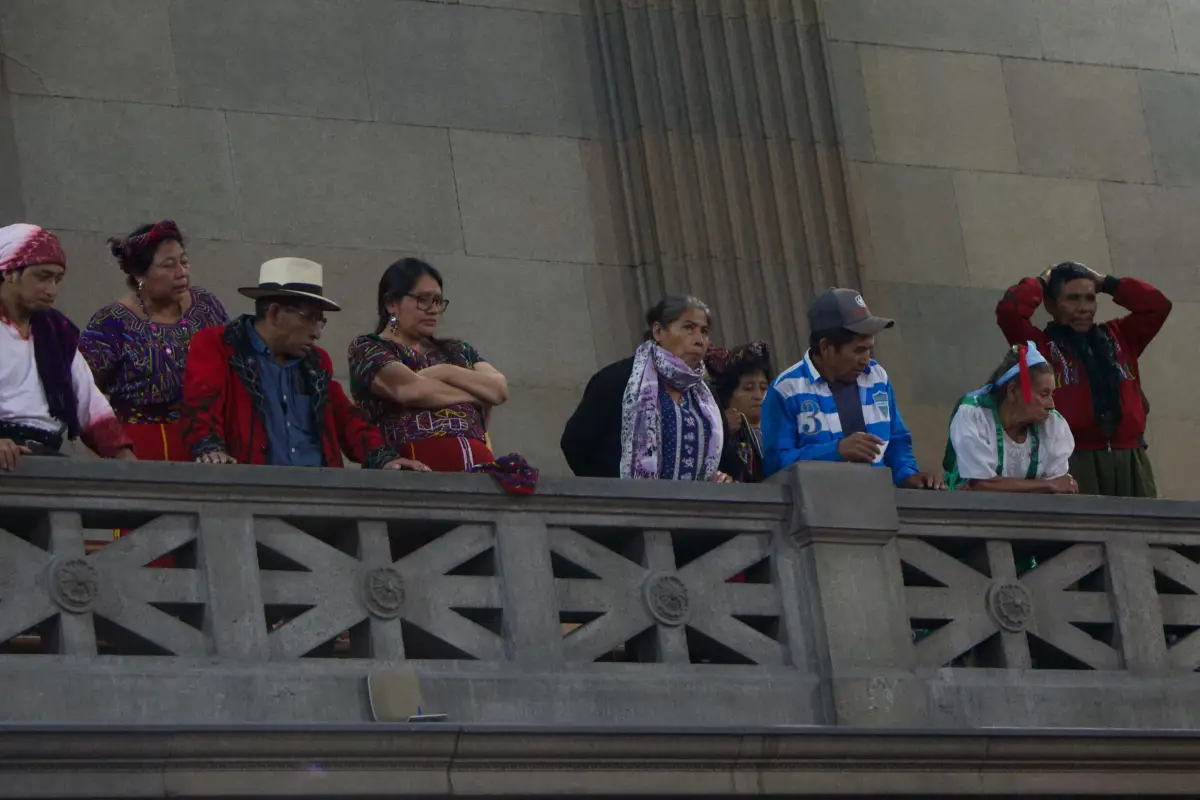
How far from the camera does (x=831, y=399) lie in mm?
11719

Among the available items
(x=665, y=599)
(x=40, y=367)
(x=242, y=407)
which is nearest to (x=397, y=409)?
(x=242, y=407)

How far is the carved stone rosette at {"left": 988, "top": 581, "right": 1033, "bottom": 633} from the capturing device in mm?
11305

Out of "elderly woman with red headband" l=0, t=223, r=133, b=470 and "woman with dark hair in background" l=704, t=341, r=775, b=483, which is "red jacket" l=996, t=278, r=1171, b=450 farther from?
"elderly woman with red headband" l=0, t=223, r=133, b=470

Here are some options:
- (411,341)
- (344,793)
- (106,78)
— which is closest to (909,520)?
(411,341)

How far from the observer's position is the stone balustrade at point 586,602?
972 centimetres

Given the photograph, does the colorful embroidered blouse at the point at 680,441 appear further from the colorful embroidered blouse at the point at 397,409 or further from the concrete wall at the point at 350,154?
the concrete wall at the point at 350,154

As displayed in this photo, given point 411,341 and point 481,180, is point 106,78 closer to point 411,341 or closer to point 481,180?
point 481,180

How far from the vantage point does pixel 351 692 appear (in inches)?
389

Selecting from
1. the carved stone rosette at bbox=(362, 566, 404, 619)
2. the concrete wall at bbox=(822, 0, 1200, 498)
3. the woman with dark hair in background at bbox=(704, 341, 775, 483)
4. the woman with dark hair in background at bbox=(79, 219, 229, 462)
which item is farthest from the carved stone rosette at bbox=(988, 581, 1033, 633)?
the concrete wall at bbox=(822, 0, 1200, 498)

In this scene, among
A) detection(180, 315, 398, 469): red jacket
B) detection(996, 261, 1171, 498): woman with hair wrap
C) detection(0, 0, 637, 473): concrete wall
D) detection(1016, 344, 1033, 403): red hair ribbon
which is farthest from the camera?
detection(0, 0, 637, 473): concrete wall

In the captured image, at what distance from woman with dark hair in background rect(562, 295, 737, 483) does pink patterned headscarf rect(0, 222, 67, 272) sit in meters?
2.46

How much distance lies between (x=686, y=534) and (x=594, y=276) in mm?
4613

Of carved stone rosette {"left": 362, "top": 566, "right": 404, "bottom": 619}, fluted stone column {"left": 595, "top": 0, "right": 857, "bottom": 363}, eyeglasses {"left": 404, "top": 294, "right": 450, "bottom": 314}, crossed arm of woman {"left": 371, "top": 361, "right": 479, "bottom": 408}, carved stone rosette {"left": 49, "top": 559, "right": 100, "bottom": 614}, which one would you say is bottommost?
carved stone rosette {"left": 362, "top": 566, "right": 404, "bottom": 619}

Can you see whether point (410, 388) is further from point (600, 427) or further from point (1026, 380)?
point (1026, 380)
